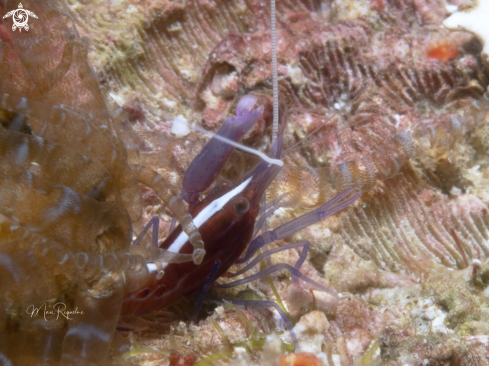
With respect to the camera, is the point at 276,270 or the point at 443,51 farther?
the point at 443,51

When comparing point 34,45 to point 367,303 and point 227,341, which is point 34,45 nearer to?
point 227,341

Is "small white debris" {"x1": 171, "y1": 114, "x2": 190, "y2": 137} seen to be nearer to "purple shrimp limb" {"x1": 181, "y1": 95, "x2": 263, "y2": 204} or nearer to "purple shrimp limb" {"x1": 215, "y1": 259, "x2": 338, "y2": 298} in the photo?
"purple shrimp limb" {"x1": 181, "y1": 95, "x2": 263, "y2": 204}

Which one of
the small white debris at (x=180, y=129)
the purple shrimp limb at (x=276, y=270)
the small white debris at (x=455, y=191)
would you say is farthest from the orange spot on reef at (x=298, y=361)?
the small white debris at (x=455, y=191)

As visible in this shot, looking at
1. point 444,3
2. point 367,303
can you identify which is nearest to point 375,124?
point 367,303

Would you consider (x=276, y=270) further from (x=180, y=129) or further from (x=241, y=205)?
(x=180, y=129)
